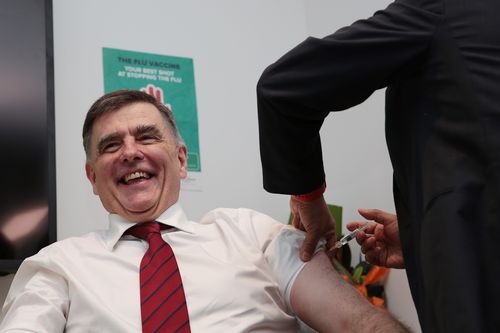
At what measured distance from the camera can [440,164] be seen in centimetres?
107

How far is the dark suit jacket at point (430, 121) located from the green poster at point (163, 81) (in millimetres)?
1238

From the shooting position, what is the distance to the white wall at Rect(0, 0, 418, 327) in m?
2.29

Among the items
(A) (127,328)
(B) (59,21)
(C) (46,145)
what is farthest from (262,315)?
(B) (59,21)

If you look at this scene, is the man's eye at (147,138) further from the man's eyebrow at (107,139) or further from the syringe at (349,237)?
the syringe at (349,237)

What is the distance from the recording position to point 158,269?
158 cm

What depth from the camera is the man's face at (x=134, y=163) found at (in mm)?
1790

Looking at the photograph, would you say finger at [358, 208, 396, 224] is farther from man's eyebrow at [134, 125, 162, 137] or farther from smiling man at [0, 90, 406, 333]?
man's eyebrow at [134, 125, 162, 137]

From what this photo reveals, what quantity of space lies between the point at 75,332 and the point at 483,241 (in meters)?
0.98

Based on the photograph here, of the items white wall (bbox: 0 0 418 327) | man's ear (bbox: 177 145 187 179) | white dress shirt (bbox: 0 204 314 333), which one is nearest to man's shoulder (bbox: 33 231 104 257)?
white dress shirt (bbox: 0 204 314 333)

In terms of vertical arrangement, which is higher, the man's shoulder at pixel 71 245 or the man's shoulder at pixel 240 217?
the man's shoulder at pixel 240 217

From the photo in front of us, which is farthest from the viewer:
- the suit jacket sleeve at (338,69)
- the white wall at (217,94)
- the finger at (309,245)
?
the white wall at (217,94)

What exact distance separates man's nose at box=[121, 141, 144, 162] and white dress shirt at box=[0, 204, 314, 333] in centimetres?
17

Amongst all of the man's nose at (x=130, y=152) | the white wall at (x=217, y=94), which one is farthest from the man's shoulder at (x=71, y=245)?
the white wall at (x=217, y=94)

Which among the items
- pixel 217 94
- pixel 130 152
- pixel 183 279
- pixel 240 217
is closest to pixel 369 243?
pixel 240 217
